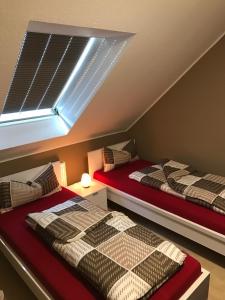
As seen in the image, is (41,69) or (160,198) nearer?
(41,69)

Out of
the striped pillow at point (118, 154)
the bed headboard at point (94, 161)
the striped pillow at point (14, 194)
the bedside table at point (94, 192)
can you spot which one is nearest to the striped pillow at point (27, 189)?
the striped pillow at point (14, 194)

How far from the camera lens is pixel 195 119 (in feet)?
10.1

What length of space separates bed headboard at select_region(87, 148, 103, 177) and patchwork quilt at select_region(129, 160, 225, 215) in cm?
51

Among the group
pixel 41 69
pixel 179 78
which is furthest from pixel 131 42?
pixel 179 78

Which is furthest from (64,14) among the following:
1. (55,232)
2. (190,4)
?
(55,232)

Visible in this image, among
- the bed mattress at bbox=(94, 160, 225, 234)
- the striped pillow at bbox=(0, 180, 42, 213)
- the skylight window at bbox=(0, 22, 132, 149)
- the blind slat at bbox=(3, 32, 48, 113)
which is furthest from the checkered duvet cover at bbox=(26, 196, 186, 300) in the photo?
the blind slat at bbox=(3, 32, 48, 113)

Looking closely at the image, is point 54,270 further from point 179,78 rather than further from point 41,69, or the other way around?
point 179,78

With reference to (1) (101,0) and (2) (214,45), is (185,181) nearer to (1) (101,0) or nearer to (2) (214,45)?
(2) (214,45)

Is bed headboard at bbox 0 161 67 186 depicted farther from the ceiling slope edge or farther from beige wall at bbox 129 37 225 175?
beige wall at bbox 129 37 225 175

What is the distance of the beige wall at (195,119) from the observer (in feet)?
9.32

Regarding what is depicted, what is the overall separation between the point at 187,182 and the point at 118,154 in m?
1.06

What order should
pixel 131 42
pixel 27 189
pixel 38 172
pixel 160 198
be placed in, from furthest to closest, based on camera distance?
1. pixel 38 172
2. pixel 160 198
3. pixel 27 189
4. pixel 131 42

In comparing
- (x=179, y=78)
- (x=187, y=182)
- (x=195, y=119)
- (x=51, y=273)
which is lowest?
(x=51, y=273)

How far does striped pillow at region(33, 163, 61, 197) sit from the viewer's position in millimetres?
2633
